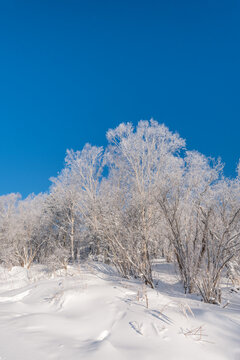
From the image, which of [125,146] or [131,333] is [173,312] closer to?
[131,333]

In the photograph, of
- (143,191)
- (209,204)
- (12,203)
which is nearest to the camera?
(209,204)

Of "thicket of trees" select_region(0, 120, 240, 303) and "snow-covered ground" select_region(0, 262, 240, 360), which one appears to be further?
"thicket of trees" select_region(0, 120, 240, 303)

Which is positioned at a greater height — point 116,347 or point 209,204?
point 209,204

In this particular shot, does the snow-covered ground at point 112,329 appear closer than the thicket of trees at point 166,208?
Yes

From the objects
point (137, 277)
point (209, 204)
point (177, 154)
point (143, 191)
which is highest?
point (177, 154)

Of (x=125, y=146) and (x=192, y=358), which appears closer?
(x=192, y=358)

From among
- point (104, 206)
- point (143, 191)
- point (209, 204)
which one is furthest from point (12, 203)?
point (209, 204)

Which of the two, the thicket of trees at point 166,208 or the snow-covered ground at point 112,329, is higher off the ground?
the thicket of trees at point 166,208

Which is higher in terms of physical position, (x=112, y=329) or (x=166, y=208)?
(x=166, y=208)

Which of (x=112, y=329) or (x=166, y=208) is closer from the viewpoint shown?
(x=112, y=329)

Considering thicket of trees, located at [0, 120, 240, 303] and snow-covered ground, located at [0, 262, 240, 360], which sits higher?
thicket of trees, located at [0, 120, 240, 303]

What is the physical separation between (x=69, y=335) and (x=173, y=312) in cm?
155

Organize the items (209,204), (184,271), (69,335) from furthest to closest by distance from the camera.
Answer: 1. (184,271)
2. (209,204)
3. (69,335)

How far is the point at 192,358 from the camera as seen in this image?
7.56ft
